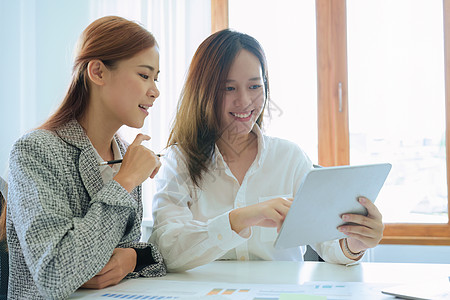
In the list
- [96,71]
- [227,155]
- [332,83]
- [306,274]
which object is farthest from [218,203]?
[332,83]

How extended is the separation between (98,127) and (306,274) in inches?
25.0

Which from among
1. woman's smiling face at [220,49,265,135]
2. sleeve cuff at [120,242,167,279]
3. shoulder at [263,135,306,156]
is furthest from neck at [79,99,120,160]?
shoulder at [263,135,306,156]

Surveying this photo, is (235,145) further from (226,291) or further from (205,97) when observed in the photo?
(226,291)

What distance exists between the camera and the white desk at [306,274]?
97 centimetres

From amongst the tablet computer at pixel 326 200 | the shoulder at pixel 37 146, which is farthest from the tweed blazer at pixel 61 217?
the tablet computer at pixel 326 200

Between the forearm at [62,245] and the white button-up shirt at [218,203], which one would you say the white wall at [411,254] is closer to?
the white button-up shirt at [218,203]

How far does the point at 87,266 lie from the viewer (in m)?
0.89

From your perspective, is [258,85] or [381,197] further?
[381,197]

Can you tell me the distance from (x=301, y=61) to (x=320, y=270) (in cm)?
176

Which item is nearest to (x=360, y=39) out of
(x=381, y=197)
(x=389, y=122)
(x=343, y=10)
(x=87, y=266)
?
(x=343, y=10)

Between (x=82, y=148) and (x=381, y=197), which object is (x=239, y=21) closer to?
(x=381, y=197)

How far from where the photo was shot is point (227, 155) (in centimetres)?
149

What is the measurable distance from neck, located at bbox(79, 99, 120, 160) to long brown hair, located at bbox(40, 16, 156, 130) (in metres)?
0.02

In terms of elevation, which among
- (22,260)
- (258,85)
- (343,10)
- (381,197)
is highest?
(343,10)
